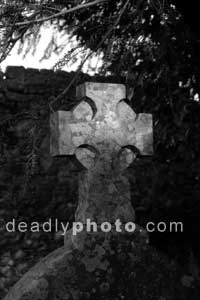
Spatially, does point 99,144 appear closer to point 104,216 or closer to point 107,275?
point 104,216

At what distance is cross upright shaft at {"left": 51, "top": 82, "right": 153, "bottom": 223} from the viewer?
2480 millimetres

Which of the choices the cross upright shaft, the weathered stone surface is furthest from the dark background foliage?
the weathered stone surface

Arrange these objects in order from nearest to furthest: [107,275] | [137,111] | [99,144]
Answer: [107,275] → [99,144] → [137,111]

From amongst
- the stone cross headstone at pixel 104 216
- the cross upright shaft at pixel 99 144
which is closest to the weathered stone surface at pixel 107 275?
the stone cross headstone at pixel 104 216

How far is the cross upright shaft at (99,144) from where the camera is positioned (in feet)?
8.14

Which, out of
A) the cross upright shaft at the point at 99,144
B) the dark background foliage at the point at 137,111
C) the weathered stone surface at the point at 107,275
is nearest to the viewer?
the weathered stone surface at the point at 107,275

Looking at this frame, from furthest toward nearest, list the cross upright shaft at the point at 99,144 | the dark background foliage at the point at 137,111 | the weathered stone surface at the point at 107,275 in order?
the dark background foliage at the point at 137,111 < the cross upright shaft at the point at 99,144 < the weathered stone surface at the point at 107,275

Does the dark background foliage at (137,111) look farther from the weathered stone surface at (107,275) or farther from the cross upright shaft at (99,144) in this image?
the weathered stone surface at (107,275)

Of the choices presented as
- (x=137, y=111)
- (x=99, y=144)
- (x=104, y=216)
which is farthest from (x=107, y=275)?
(x=137, y=111)

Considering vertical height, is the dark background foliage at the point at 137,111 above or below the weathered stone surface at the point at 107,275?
above

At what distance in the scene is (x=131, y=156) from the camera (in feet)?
8.83

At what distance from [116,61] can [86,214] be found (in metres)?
1.57

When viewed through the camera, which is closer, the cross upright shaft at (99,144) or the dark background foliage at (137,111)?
the cross upright shaft at (99,144)

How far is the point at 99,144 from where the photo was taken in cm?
255
